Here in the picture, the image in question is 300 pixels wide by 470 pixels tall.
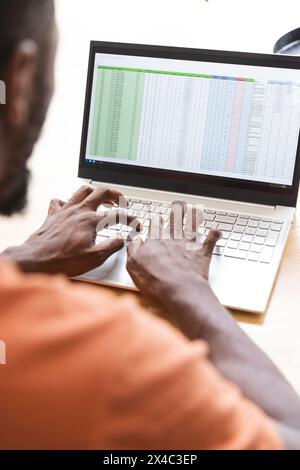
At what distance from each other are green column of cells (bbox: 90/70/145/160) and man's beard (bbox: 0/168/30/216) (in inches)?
13.8

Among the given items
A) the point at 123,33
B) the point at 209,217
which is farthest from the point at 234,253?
the point at 123,33

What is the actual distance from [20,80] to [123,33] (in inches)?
40.0

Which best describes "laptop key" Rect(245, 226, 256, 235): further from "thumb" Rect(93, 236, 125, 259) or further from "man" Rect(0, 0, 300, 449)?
"man" Rect(0, 0, 300, 449)

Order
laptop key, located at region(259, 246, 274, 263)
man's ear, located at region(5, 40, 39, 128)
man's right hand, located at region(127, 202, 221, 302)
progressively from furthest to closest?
laptop key, located at region(259, 246, 274, 263)
man's right hand, located at region(127, 202, 221, 302)
man's ear, located at region(5, 40, 39, 128)

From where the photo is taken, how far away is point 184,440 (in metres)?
0.45

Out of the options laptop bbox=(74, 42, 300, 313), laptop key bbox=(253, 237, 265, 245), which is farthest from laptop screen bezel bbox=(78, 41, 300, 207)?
laptop key bbox=(253, 237, 265, 245)

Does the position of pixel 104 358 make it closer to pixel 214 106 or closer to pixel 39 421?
pixel 39 421

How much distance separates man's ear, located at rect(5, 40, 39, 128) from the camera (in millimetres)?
530

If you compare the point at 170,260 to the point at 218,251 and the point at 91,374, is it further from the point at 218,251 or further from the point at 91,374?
the point at 91,374

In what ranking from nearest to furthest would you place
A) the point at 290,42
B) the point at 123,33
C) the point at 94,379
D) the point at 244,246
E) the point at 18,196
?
the point at 94,379, the point at 18,196, the point at 244,246, the point at 290,42, the point at 123,33

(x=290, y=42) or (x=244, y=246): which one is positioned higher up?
(x=290, y=42)

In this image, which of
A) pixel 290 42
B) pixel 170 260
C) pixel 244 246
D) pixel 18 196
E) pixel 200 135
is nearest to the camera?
pixel 18 196

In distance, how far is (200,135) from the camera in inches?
45.9

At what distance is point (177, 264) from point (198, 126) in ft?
1.20
